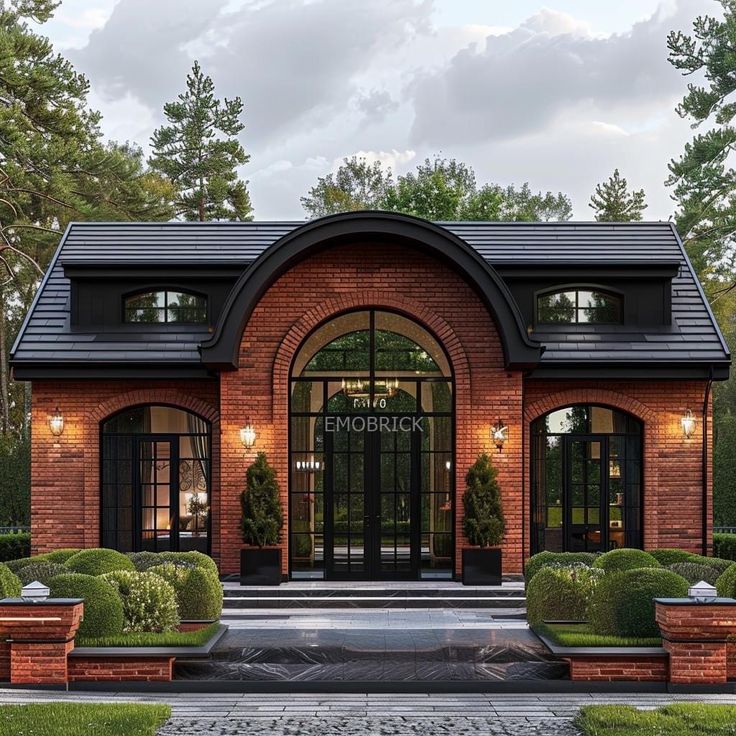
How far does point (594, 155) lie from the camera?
5225 cm

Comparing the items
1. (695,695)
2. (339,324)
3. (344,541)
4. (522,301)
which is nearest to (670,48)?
(522,301)

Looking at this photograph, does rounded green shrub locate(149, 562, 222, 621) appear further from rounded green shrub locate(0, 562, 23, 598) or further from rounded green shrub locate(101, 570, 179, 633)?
rounded green shrub locate(0, 562, 23, 598)

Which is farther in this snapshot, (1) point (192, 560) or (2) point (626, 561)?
(1) point (192, 560)

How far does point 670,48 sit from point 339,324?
20.4 m

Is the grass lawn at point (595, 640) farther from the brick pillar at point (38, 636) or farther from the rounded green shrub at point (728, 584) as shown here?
the brick pillar at point (38, 636)

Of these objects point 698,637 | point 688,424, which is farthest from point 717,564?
point 688,424

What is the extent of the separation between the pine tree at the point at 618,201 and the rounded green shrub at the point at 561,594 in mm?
38650

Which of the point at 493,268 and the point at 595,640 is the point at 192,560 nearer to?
the point at 595,640

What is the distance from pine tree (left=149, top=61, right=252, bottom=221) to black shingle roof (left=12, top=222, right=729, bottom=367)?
25.0 metres

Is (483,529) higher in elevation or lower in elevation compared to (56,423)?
lower

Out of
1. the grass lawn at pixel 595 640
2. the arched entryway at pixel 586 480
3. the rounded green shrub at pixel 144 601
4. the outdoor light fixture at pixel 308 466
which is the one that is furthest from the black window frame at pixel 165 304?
the grass lawn at pixel 595 640

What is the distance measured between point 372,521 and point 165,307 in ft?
18.1

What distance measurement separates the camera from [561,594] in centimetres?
1174

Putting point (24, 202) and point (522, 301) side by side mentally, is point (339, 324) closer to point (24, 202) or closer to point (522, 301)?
point (522, 301)
